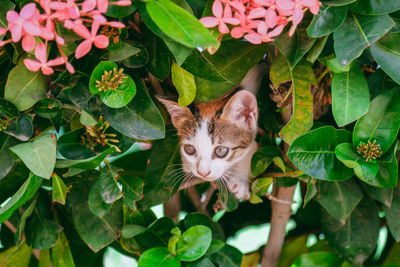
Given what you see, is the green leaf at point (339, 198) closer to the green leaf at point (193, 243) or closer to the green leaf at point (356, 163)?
the green leaf at point (356, 163)

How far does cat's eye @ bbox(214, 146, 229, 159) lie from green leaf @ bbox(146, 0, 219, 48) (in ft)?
2.58

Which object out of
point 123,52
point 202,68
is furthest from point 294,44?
point 123,52

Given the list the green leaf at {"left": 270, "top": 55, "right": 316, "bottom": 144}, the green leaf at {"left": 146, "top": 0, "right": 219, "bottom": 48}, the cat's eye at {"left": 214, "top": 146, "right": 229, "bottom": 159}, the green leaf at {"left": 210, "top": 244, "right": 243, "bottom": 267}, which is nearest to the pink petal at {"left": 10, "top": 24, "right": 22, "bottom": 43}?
the green leaf at {"left": 146, "top": 0, "right": 219, "bottom": 48}

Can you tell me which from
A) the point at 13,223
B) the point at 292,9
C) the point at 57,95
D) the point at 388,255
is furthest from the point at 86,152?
the point at 388,255

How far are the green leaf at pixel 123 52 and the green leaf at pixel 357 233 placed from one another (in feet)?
2.45

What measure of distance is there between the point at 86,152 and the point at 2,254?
1.94 ft

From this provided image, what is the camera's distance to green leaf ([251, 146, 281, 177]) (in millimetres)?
1159

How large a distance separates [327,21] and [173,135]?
0.60m

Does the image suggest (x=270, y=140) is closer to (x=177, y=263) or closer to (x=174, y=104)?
(x=174, y=104)

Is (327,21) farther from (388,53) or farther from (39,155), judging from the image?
(39,155)

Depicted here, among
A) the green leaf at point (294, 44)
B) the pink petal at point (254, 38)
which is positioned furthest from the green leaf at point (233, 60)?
the pink petal at point (254, 38)

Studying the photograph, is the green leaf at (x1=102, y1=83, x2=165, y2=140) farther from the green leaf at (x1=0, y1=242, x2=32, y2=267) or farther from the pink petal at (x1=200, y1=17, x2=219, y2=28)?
the green leaf at (x1=0, y1=242, x2=32, y2=267)

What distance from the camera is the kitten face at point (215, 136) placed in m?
1.43

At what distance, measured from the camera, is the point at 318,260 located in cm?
129
